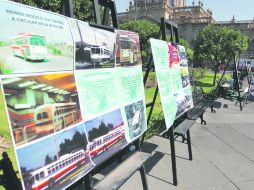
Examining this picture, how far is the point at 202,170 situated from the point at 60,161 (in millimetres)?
3656

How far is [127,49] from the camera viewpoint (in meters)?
3.35

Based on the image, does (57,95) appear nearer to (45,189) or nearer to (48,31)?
(48,31)

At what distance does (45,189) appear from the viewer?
1996mm

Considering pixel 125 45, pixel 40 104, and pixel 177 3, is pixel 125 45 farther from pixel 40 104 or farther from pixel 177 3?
pixel 177 3

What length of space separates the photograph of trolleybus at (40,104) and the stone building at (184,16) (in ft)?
179

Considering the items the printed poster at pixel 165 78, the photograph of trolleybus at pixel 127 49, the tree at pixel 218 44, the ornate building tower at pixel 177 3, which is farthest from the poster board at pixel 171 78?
the ornate building tower at pixel 177 3

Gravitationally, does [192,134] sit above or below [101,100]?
below

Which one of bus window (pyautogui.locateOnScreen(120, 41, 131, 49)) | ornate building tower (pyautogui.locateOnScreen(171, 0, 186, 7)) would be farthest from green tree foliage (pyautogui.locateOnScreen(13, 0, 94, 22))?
ornate building tower (pyautogui.locateOnScreen(171, 0, 186, 7))

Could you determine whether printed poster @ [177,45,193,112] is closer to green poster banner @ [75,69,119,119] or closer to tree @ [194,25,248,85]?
green poster banner @ [75,69,119,119]

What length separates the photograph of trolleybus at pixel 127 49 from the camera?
3143 mm

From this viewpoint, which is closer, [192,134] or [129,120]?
[129,120]

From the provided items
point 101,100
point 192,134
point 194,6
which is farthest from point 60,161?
point 194,6

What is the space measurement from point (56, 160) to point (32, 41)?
2.89 ft

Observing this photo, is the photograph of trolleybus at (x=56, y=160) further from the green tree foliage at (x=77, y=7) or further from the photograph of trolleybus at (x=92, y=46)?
the green tree foliage at (x=77, y=7)
